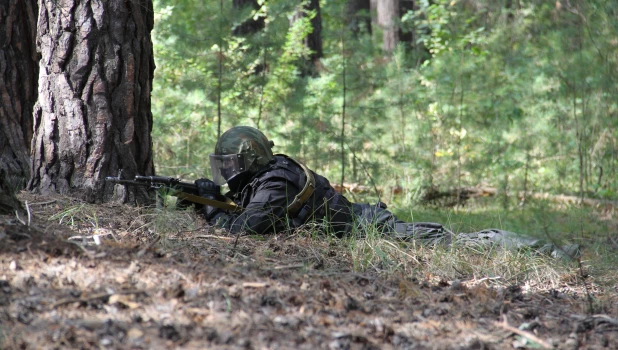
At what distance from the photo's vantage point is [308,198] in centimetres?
486

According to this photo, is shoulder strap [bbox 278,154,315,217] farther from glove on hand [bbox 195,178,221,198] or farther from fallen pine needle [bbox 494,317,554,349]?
fallen pine needle [bbox 494,317,554,349]

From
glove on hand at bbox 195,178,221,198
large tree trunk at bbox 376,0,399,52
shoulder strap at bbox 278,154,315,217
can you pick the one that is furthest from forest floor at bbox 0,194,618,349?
large tree trunk at bbox 376,0,399,52

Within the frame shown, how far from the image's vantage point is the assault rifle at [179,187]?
4.41 meters

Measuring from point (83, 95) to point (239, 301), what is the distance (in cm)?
236

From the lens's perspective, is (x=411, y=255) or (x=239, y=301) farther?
(x=411, y=255)

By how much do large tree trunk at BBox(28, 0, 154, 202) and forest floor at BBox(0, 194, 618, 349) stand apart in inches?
23.2

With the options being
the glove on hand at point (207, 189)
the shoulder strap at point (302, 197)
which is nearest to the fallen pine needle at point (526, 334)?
the shoulder strap at point (302, 197)

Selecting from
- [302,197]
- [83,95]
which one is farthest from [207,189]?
[83,95]

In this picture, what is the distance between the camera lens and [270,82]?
32.8 ft

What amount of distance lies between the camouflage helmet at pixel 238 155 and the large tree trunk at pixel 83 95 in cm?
79

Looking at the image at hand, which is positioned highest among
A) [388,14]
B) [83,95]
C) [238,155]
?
[388,14]

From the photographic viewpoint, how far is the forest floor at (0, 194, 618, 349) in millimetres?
2459

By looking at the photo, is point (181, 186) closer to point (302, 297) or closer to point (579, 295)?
point (302, 297)

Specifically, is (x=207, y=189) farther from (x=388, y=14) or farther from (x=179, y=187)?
(x=388, y=14)
